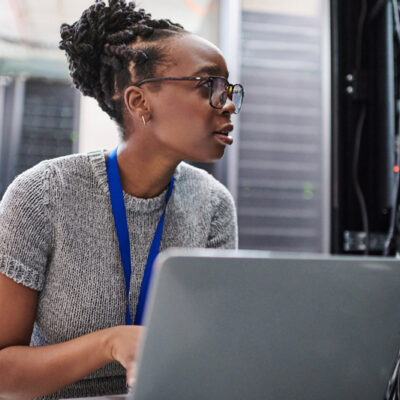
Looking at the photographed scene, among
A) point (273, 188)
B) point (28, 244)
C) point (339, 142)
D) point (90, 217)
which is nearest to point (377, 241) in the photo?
point (339, 142)

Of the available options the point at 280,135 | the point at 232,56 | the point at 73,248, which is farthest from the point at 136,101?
the point at 280,135

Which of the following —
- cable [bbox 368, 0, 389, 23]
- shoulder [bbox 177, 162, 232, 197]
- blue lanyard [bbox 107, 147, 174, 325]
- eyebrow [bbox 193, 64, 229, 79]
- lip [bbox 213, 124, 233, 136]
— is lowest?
blue lanyard [bbox 107, 147, 174, 325]

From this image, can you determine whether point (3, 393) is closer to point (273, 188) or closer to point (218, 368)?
point (218, 368)

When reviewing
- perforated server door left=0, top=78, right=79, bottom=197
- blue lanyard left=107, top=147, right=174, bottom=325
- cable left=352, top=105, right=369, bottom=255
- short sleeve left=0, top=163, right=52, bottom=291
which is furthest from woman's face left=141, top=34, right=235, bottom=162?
perforated server door left=0, top=78, right=79, bottom=197

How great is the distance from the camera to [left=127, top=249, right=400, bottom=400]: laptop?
0.45 metres

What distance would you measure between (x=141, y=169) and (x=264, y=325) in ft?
2.24

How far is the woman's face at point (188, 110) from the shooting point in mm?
1028

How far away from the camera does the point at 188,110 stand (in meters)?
1.03

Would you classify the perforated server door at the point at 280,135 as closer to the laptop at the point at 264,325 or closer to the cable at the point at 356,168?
the cable at the point at 356,168

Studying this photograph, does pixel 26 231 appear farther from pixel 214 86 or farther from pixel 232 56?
pixel 232 56

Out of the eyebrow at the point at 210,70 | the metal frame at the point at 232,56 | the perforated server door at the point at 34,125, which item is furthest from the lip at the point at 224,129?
the perforated server door at the point at 34,125

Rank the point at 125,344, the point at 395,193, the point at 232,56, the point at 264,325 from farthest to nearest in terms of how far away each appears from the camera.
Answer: the point at 232,56, the point at 395,193, the point at 125,344, the point at 264,325

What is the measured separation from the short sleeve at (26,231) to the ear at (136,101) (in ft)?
0.91

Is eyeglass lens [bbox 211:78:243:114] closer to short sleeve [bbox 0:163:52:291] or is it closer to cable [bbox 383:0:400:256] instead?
short sleeve [bbox 0:163:52:291]
